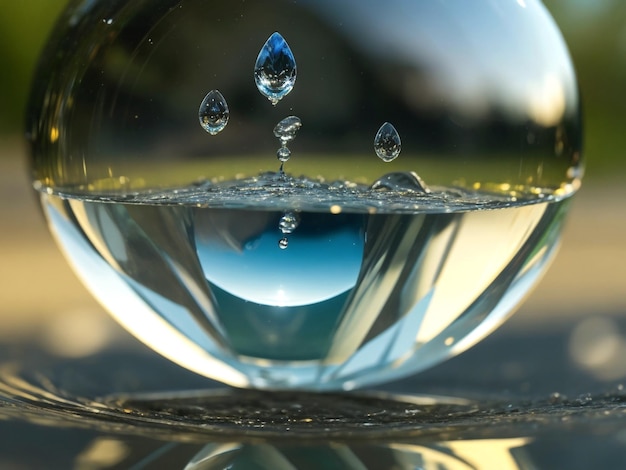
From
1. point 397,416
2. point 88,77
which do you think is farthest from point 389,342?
→ point 88,77

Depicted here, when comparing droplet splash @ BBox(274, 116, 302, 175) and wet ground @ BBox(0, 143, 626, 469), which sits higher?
droplet splash @ BBox(274, 116, 302, 175)

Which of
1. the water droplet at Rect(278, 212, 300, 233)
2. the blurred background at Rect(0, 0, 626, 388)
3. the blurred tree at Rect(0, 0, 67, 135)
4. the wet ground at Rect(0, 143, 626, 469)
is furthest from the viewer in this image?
the blurred tree at Rect(0, 0, 67, 135)

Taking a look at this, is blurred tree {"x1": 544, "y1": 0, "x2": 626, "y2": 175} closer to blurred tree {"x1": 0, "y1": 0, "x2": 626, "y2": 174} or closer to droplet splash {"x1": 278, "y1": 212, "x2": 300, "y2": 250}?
blurred tree {"x1": 0, "y1": 0, "x2": 626, "y2": 174}

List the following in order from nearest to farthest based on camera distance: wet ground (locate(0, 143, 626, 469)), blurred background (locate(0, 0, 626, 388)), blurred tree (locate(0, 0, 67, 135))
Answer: wet ground (locate(0, 143, 626, 469)), blurred background (locate(0, 0, 626, 388)), blurred tree (locate(0, 0, 67, 135))

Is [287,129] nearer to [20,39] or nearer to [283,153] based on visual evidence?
[283,153]

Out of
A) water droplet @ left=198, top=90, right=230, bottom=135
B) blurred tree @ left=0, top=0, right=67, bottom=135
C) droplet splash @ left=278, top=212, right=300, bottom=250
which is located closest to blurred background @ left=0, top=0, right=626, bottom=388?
blurred tree @ left=0, top=0, right=67, bottom=135

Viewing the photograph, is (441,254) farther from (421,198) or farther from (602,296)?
(602,296)
